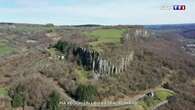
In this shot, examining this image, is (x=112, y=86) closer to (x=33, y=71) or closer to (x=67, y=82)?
(x=67, y=82)

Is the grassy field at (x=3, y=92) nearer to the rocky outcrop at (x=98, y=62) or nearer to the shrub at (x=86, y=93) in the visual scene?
the shrub at (x=86, y=93)

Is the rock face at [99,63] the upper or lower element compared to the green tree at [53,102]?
upper

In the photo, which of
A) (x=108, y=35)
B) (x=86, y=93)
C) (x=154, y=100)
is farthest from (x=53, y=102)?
(x=108, y=35)

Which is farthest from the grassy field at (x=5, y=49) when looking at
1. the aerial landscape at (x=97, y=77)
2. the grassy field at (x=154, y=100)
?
the grassy field at (x=154, y=100)

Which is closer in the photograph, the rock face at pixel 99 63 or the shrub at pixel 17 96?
the shrub at pixel 17 96

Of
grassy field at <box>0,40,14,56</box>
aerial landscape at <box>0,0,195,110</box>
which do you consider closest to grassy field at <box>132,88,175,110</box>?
aerial landscape at <box>0,0,195,110</box>

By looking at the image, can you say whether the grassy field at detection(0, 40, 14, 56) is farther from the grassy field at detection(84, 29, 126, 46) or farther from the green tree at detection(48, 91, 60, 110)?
the green tree at detection(48, 91, 60, 110)
